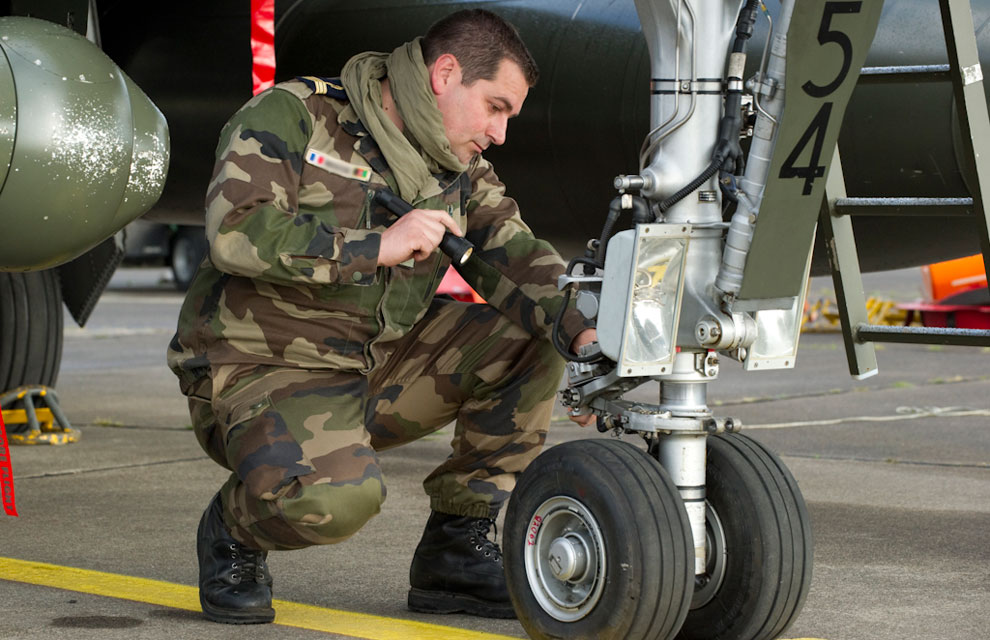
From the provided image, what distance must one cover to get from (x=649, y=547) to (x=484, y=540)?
0.85 metres

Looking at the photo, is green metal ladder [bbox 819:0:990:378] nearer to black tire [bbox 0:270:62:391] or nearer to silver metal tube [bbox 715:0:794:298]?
silver metal tube [bbox 715:0:794:298]

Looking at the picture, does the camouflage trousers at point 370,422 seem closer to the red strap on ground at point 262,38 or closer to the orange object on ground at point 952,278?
the red strap on ground at point 262,38

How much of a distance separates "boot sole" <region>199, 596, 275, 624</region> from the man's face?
1.02 metres

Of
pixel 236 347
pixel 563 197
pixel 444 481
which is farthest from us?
pixel 563 197

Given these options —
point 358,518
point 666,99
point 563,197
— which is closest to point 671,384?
point 666,99

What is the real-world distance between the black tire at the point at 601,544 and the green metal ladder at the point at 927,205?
2.12 feet

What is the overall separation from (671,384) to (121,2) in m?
3.07

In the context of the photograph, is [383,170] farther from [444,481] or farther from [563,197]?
[563,197]

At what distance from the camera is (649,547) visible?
2.20 metres

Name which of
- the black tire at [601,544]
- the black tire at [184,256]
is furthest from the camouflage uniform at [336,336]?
the black tire at [184,256]

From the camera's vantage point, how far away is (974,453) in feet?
16.8

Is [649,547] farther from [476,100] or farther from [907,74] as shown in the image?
[907,74]

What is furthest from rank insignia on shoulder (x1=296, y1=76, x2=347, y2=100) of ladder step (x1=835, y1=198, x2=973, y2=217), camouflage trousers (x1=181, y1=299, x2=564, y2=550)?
ladder step (x1=835, y1=198, x2=973, y2=217)

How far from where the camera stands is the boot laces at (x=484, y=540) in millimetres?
2967
